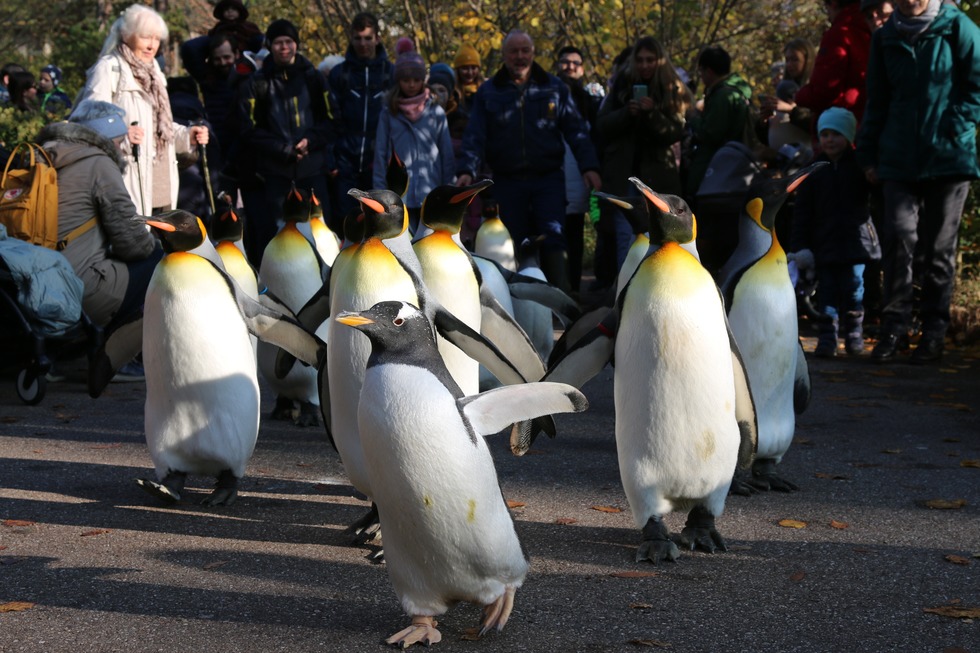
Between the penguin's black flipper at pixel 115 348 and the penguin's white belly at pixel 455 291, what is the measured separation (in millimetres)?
1225

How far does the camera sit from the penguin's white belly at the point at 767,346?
14.7 ft

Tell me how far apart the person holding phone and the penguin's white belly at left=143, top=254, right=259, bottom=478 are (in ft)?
13.9

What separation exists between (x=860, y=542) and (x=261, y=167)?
592cm

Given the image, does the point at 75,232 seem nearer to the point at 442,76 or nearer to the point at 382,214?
the point at 382,214

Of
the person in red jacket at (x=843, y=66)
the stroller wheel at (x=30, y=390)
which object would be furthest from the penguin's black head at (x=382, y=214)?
the person in red jacket at (x=843, y=66)

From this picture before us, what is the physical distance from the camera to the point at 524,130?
815 centimetres

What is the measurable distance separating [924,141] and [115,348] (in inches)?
190

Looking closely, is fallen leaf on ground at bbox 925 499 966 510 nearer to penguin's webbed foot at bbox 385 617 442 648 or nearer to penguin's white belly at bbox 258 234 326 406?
penguin's webbed foot at bbox 385 617 442 648

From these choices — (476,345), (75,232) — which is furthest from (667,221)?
(75,232)

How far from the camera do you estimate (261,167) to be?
28.2ft

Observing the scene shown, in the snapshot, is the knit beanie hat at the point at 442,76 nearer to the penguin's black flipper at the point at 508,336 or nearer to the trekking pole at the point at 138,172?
the trekking pole at the point at 138,172

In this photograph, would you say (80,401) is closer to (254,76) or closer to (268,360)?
(268,360)

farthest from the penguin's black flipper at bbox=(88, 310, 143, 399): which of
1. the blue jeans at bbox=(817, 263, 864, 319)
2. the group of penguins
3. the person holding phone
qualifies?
the blue jeans at bbox=(817, 263, 864, 319)

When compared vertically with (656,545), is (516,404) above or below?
above
